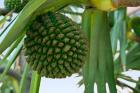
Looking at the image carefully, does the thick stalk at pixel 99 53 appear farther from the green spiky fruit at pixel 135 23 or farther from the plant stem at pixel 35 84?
the green spiky fruit at pixel 135 23

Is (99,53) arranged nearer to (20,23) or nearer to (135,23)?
(20,23)

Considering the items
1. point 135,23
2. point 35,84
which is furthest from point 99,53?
point 135,23

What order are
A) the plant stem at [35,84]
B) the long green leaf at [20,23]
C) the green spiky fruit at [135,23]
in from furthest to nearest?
1. the green spiky fruit at [135,23]
2. the plant stem at [35,84]
3. the long green leaf at [20,23]

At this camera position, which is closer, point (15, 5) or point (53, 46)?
point (53, 46)

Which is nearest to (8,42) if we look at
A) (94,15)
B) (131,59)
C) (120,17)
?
(94,15)

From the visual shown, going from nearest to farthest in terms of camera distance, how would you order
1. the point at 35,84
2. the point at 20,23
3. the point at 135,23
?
the point at 20,23 → the point at 35,84 → the point at 135,23

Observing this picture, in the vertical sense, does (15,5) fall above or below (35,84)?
above

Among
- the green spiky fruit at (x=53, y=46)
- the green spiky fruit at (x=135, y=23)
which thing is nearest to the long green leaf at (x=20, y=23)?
the green spiky fruit at (x=53, y=46)

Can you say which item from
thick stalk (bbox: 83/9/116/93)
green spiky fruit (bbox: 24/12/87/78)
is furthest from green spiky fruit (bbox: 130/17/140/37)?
green spiky fruit (bbox: 24/12/87/78)

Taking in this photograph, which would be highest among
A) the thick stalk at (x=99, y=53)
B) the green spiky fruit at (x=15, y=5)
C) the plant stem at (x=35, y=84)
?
the green spiky fruit at (x=15, y=5)

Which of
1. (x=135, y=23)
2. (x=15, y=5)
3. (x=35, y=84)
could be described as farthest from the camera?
(x=135, y=23)
